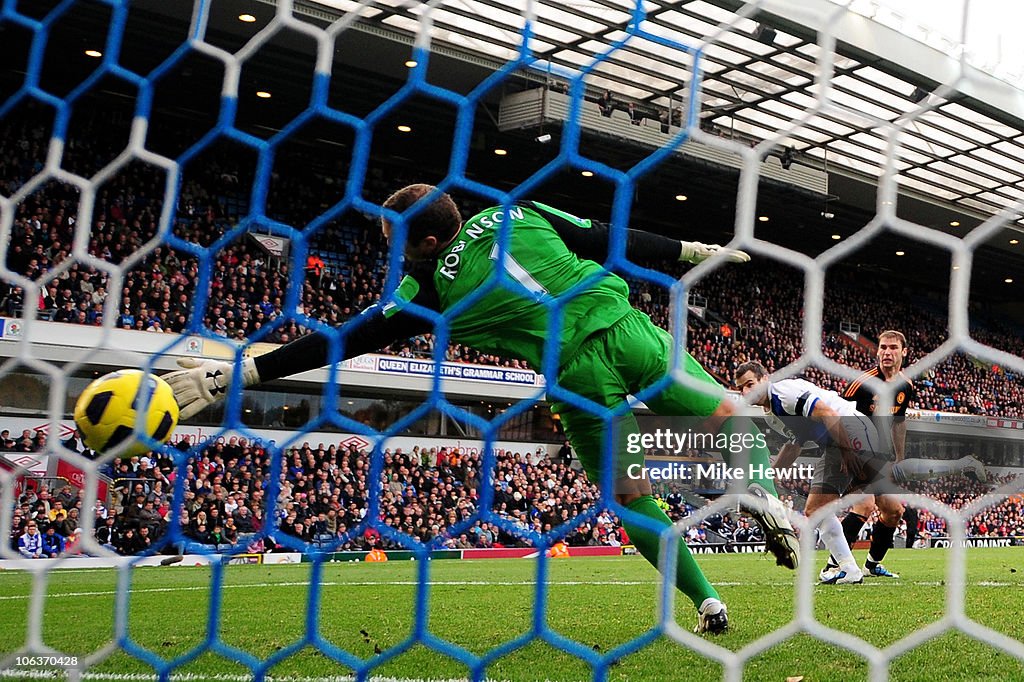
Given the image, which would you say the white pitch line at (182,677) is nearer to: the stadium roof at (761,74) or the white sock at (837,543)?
the white sock at (837,543)

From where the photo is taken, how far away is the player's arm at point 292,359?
9.11 feet

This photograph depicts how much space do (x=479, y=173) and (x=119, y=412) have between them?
16.3 m

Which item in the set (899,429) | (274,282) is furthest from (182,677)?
(274,282)

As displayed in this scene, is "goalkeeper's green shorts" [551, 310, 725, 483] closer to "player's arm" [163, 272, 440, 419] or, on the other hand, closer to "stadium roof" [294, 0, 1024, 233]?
"player's arm" [163, 272, 440, 419]

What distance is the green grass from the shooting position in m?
2.88

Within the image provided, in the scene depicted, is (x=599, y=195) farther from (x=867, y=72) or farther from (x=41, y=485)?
(x=41, y=485)

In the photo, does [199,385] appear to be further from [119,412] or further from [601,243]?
[601,243]

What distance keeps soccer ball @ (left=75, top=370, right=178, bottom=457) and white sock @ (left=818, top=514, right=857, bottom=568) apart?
4.61m

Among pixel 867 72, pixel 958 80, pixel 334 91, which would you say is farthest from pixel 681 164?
pixel 958 80

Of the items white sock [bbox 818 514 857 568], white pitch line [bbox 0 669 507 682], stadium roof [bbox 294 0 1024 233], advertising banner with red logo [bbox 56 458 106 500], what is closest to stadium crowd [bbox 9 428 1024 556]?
advertising banner with red logo [bbox 56 458 106 500]

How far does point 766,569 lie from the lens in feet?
26.5

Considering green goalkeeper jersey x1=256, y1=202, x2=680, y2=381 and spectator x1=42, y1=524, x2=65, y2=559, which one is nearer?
green goalkeeper jersey x1=256, y1=202, x2=680, y2=381

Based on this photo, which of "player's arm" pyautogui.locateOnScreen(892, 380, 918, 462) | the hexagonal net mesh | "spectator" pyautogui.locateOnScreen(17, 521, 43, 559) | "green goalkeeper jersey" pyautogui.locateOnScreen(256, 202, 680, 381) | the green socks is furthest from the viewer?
"spectator" pyautogui.locateOnScreen(17, 521, 43, 559)

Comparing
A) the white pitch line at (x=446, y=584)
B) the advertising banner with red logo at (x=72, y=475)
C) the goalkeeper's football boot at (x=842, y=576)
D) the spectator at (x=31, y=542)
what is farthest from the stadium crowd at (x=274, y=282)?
the goalkeeper's football boot at (x=842, y=576)
